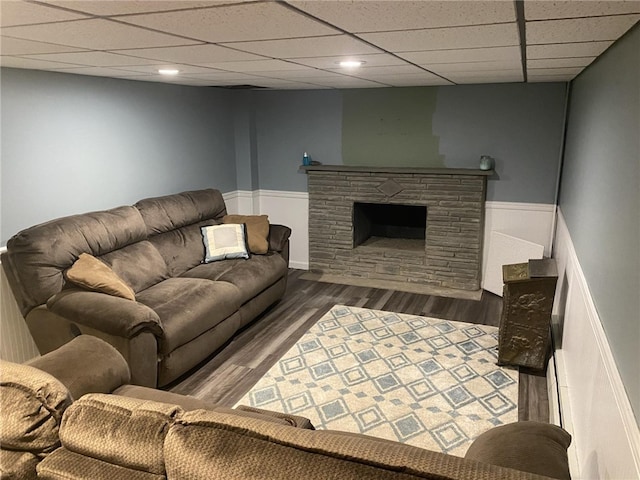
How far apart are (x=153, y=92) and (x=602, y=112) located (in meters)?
3.51

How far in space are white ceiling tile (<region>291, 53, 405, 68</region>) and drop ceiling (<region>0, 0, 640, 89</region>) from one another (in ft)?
0.03

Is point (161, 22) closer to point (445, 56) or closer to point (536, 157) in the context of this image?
point (445, 56)

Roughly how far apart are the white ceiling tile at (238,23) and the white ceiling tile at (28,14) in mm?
182

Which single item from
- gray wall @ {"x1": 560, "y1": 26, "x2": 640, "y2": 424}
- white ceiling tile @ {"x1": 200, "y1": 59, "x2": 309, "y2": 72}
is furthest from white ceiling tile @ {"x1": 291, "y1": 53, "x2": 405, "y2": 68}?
gray wall @ {"x1": 560, "y1": 26, "x2": 640, "y2": 424}

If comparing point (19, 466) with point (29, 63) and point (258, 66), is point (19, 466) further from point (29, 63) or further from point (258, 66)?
point (29, 63)

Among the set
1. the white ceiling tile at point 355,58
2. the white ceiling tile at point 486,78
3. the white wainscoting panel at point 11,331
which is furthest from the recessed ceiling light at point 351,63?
the white wainscoting panel at point 11,331

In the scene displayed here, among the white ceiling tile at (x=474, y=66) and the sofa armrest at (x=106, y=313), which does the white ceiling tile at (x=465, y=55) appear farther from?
the sofa armrest at (x=106, y=313)

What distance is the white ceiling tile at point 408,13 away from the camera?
1340 millimetres

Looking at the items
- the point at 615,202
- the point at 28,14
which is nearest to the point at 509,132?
the point at 615,202

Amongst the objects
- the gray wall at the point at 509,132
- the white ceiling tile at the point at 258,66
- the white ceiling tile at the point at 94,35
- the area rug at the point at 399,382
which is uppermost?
the white ceiling tile at the point at 258,66

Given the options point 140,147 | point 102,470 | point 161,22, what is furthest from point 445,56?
point 140,147

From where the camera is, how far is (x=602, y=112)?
240 centimetres

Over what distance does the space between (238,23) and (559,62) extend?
6.73 ft

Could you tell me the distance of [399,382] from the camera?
3195 mm
